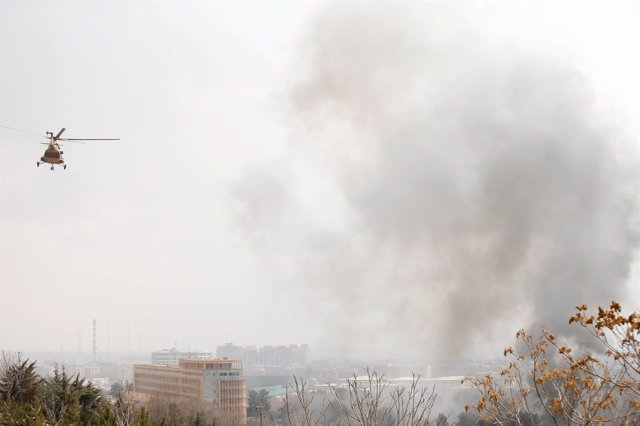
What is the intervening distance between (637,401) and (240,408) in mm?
58456

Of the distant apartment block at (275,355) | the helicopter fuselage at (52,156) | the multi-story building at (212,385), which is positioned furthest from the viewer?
the distant apartment block at (275,355)

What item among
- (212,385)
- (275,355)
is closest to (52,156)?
(212,385)

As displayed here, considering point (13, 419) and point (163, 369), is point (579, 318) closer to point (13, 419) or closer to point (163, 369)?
point (13, 419)

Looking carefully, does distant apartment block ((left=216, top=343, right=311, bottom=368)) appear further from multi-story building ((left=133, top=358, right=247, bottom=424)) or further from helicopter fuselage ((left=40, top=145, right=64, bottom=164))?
helicopter fuselage ((left=40, top=145, right=64, bottom=164))

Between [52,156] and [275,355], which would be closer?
[52,156]

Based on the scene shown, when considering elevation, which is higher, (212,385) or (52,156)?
(52,156)

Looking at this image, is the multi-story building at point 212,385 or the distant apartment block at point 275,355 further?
the distant apartment block at point 275,355

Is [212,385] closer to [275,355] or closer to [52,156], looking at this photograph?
[52,156]

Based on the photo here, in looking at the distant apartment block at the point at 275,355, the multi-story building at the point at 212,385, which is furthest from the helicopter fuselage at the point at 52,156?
the distant apartment block at the point at 275,355

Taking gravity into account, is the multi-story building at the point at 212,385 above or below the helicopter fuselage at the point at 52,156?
below

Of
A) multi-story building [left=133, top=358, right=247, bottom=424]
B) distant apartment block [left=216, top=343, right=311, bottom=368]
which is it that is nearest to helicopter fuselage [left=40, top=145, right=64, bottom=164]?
multi-story building [left=133, top=358, right=247, bottom=424]

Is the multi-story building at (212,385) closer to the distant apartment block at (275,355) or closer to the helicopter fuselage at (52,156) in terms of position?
the helicopter fuselage at (52,156)

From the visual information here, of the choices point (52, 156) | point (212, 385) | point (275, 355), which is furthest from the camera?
point (275, 355)

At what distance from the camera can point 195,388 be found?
6191 cm
